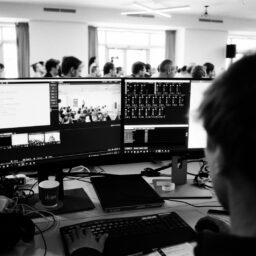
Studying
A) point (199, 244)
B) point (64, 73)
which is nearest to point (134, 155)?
point (199, 244)

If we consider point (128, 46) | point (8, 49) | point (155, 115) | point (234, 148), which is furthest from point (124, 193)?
point (128, 46)

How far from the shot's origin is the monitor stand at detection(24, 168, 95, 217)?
131 centimetres

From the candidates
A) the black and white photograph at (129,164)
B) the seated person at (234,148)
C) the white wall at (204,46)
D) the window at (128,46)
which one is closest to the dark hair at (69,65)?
the black and white photograph at (129,164)

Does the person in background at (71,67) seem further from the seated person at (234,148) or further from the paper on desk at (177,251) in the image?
the seated person at (234,148)

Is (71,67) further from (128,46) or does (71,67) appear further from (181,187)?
(128,46)

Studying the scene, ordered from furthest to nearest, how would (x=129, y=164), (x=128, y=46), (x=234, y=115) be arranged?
(x=128, y=46) → (x=129, y=164) → (x=234, y=115)

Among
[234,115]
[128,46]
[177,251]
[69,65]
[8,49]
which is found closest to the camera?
[234,115]

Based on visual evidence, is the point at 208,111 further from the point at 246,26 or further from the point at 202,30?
the point at 246,26

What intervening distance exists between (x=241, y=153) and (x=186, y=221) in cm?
82

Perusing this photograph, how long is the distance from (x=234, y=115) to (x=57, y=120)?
951 millimetres

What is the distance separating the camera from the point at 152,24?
9.12 metres

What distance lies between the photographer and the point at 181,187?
1545 mm

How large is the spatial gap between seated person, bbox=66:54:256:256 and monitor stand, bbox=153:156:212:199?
0.90 metres

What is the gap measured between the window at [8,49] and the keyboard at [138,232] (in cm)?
832
